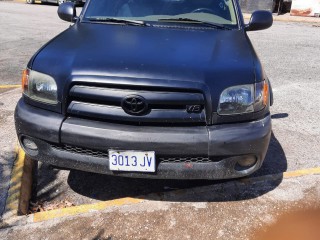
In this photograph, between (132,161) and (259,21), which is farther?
(259,21)

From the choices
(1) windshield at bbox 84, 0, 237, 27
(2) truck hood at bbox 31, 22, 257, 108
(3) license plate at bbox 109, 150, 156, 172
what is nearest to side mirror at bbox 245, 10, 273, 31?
(1) windshield at bbox 84, 0, 237, 27

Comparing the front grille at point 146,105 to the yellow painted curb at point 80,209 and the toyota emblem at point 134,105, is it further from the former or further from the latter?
the yellow painted curb at point 80,209

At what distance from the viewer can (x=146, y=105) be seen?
2.57 metres

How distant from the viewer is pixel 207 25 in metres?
3.63

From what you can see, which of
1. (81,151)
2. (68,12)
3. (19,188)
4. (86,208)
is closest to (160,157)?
(81,151)

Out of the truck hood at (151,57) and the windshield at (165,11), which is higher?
the windshield at (165,11)

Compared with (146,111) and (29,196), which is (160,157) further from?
(29,196)

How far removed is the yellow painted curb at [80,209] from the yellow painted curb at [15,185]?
19cm

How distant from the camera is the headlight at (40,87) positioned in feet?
8.94

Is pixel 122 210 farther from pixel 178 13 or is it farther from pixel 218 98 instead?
pixel 178 13

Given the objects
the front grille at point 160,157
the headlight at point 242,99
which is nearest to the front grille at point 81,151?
the front grille at point 160,157

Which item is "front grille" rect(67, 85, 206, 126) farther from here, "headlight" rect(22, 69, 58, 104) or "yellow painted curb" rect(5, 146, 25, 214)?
"yellow painted curb" rect(5, 146, 25, 214)

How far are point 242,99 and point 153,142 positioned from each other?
72cm

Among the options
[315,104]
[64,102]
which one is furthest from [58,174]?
[315,104]
